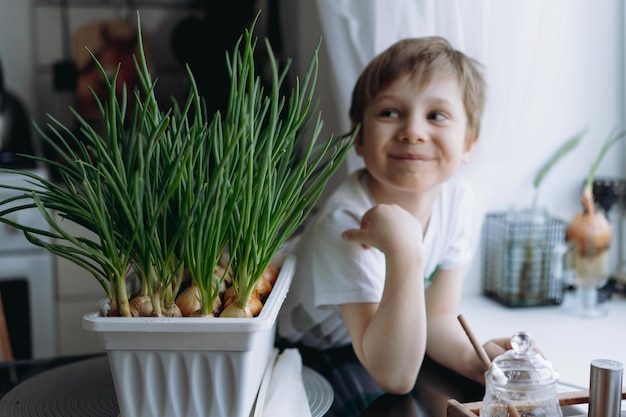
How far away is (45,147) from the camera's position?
7.18ft

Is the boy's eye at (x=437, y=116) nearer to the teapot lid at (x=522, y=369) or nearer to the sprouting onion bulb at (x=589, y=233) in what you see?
the teapot lid at (x=522, y=369)

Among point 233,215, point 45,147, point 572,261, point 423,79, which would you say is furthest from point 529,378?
point 45,147

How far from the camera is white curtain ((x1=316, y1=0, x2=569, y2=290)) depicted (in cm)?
102

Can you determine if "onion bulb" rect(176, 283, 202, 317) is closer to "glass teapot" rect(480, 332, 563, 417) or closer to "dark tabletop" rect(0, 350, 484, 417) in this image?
"dark tabletop" rect(0, 350, 484, 417)

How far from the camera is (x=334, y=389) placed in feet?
2.56

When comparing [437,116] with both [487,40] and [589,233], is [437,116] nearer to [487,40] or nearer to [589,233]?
[487,40]

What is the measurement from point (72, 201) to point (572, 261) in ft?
2.92

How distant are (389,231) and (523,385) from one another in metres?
0.24

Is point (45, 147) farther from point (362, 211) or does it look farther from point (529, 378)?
point (529, 378)

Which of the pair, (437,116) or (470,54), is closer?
(437,116)

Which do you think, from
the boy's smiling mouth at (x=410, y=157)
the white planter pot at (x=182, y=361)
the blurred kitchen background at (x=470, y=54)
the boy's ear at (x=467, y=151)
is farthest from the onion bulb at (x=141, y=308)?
the blurred kitchen background at (x=470, y=54)

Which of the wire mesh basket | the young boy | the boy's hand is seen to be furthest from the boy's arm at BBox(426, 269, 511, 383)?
the wire mesh basket

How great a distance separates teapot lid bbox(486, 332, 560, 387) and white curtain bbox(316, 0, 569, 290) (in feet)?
1.78

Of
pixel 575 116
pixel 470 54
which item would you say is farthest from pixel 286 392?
pixel 575 116
